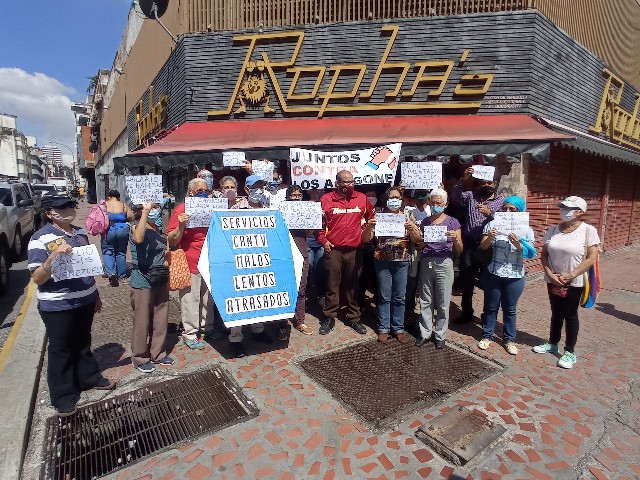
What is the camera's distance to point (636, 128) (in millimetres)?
12086

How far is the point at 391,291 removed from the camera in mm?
4781

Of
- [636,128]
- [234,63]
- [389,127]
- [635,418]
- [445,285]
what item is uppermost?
[234,63]

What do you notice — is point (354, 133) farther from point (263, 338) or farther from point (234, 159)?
point (263, 338)

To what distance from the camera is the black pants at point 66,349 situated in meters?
3.18

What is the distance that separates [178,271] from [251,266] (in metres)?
0.82

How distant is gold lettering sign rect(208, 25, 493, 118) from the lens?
25.0 feet

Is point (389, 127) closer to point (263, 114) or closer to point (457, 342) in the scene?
point (263, 114)

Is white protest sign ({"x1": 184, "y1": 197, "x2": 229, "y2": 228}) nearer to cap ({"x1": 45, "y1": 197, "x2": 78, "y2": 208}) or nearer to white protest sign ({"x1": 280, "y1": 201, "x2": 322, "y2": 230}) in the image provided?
white protest sign ({"x1": 280, "y1": 201, "x2": 322, "y2": 230})

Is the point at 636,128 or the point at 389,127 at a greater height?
the point at 636,128

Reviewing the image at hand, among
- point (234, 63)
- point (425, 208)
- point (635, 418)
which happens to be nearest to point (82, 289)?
point (425, 208)

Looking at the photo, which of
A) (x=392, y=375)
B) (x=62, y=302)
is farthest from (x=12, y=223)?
(x=392, y=375)

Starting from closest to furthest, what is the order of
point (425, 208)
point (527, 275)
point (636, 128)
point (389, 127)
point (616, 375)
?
point (616, 375), point (425, 208), point (389, 127), point (527, 275), point (636, 128)

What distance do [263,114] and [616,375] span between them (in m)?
7.68

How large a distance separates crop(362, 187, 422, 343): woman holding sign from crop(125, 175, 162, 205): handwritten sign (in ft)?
8.06
